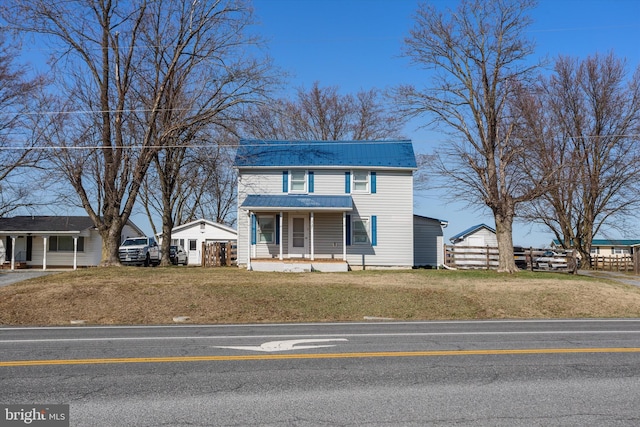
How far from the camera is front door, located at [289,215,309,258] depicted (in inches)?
1179

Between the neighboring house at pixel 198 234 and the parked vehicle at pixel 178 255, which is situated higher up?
the neighboring house at pixel 198 234

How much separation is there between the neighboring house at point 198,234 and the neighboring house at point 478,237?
18.3 meters

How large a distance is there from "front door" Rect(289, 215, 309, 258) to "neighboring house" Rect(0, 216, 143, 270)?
53.9ft

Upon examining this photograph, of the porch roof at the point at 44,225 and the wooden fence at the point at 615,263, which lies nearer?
the porch roof at the point at 44,225

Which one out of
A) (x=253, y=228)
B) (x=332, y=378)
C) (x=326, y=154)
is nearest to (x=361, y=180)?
(x=326, y=154)

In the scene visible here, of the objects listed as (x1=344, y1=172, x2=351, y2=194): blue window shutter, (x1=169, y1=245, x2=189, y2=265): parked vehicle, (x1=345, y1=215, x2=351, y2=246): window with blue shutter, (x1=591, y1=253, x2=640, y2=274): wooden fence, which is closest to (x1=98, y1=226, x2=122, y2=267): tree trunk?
(x1=345, y1=215, x2=351, y2=246): window with blue shutter

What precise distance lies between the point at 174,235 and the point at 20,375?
38908mm

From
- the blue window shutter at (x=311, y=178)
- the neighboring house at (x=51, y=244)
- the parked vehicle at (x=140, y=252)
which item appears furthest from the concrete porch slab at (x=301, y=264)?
the neighboring house at (x=51, y=244)

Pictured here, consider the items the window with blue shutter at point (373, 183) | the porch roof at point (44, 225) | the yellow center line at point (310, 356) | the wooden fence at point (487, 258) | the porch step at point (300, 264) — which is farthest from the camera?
the porch roof at point (44, 225)

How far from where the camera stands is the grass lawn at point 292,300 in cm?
1627

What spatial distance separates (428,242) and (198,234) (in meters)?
20.6

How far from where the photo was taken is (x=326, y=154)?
102ft

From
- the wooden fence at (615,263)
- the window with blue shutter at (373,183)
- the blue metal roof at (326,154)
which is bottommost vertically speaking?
the wooden fence at (615,263)

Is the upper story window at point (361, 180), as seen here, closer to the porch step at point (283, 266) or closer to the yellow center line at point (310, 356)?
the porch step at point (283, 266)
